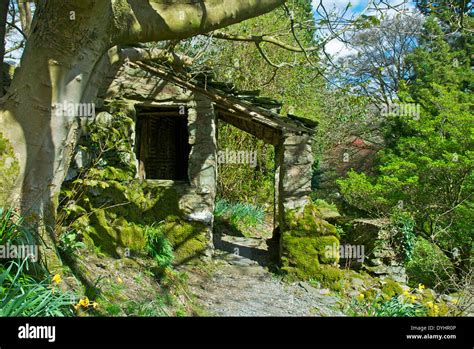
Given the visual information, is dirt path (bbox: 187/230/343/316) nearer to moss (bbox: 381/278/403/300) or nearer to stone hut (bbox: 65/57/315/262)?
stone hut (bbox: 65/57/315/262)

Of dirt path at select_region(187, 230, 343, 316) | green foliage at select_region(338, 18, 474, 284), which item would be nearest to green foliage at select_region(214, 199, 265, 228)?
dirt path at select_region(187, 230, 343, 316)

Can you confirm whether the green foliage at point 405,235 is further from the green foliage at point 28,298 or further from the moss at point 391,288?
the green foliage at point 28,298

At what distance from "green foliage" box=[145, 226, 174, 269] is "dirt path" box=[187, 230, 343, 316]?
1.66ft

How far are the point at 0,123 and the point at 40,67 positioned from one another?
0.51 metres

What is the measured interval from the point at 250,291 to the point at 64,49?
189 inches

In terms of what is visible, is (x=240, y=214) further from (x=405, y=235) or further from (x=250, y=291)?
(x=250, y=291)

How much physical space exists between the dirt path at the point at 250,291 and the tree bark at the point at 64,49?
308cm

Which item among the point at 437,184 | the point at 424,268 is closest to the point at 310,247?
the point at 424,268

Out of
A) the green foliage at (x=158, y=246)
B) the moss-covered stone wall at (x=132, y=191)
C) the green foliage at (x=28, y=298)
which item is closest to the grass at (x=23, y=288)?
the green foliage at (x=28, y=298)

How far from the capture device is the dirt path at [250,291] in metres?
5.71

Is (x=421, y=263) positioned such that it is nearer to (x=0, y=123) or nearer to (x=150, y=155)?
(x=150, y=155)

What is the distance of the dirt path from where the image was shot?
571 centimetres

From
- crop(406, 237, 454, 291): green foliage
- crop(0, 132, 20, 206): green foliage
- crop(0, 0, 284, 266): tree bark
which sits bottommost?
crop(406, 237, 454, 291): green foliage

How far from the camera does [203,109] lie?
25.6ft
